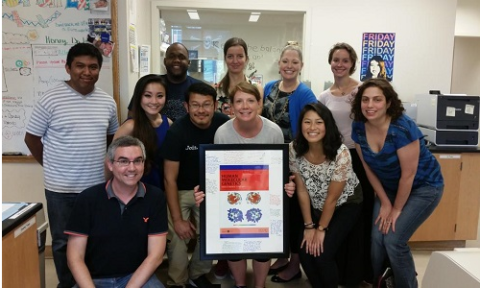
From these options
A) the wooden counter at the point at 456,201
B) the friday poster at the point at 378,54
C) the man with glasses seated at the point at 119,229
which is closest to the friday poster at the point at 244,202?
the man with glasses seated at the point at 119,229

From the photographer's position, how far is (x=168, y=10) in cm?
460

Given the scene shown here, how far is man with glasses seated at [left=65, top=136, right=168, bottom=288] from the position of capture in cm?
200

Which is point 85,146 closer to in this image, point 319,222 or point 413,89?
point 319,222

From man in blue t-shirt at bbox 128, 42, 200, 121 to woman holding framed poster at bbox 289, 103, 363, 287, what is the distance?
101cm

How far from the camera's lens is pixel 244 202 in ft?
7.64

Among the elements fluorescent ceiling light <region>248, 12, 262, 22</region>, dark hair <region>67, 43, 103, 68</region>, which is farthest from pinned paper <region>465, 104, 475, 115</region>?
dark hair <region>67, 43, 103, 68</region>

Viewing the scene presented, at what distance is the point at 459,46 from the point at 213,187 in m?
6.76

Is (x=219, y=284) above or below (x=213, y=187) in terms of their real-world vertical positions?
below

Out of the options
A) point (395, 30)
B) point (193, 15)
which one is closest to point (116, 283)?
point (193, 15)

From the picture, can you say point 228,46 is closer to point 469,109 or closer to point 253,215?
point 253,215

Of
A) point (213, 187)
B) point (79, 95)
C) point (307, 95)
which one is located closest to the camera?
point (213, 187)

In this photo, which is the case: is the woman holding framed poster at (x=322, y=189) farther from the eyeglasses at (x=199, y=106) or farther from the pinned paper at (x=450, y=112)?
the pinned paper at (x=450, y=112)

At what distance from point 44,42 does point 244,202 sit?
199 centimetres

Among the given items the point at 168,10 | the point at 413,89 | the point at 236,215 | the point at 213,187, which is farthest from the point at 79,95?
the point at 413,89
